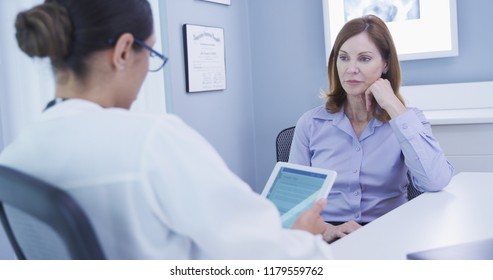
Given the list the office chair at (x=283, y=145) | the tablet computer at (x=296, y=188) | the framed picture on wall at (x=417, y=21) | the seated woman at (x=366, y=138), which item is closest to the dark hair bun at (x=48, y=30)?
the tablet computer at (x=296, y=188)

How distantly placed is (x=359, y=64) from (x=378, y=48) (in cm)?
9

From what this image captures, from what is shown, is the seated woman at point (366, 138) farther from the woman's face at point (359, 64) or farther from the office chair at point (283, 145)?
the office chair at point (283, 145)

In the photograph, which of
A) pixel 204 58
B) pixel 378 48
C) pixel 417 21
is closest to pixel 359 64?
pixel 378 48

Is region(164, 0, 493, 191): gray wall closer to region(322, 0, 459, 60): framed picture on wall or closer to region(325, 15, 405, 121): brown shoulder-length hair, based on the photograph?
region(322, 0, 459, 60): framed picture on wall

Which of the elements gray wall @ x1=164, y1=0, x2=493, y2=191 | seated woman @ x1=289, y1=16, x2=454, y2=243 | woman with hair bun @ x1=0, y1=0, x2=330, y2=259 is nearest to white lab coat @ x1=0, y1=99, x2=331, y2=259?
woman with hair bun @ x1=0, y1=0, x2=330, y2=259

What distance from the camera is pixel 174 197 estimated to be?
74 centimetres

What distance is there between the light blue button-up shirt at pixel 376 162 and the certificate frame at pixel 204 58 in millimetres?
1105

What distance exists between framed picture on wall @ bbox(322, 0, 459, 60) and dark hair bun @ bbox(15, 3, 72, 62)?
258 cm

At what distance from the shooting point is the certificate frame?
9.02 feet

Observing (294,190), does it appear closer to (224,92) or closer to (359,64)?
(359,64)

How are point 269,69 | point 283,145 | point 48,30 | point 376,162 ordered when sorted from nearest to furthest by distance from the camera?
point 48,30 < point 376,162 < point 283,145 < point 269,69

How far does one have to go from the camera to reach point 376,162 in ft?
5.73

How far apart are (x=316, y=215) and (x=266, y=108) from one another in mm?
2542

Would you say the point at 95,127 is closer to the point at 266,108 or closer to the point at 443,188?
the point at 443,188
